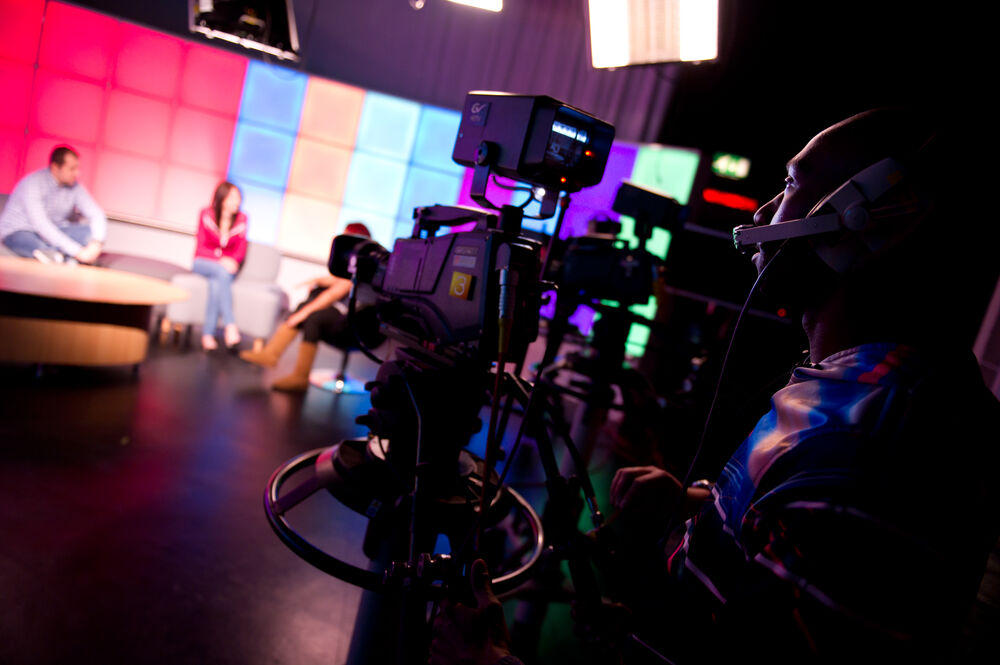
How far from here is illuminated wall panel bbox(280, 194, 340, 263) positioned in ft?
17.6

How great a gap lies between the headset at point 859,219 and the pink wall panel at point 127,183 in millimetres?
5807

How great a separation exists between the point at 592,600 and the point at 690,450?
41 centimetres

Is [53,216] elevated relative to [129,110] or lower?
lower

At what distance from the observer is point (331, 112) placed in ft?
17.3

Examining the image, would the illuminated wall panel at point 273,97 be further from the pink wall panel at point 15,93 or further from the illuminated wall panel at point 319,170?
the pink wall panel at point 15,93

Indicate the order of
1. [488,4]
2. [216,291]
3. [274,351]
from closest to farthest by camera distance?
[488,4], [274,351], [216,291]

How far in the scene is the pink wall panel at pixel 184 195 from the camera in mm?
5137

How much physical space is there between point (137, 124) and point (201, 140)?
519 mm

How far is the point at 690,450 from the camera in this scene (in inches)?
43.4

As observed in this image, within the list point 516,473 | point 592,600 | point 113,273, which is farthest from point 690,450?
point 113,273

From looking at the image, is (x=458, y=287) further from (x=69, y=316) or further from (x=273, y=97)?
(x=273, y=97)

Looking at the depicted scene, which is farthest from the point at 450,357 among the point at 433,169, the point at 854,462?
the point at 433,169

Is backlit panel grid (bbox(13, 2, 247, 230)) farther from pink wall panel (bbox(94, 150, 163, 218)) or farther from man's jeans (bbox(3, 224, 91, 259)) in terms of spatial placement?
man's jeans (bbox(3, 224, 91, 259))

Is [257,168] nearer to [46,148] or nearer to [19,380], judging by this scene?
[46,148]
